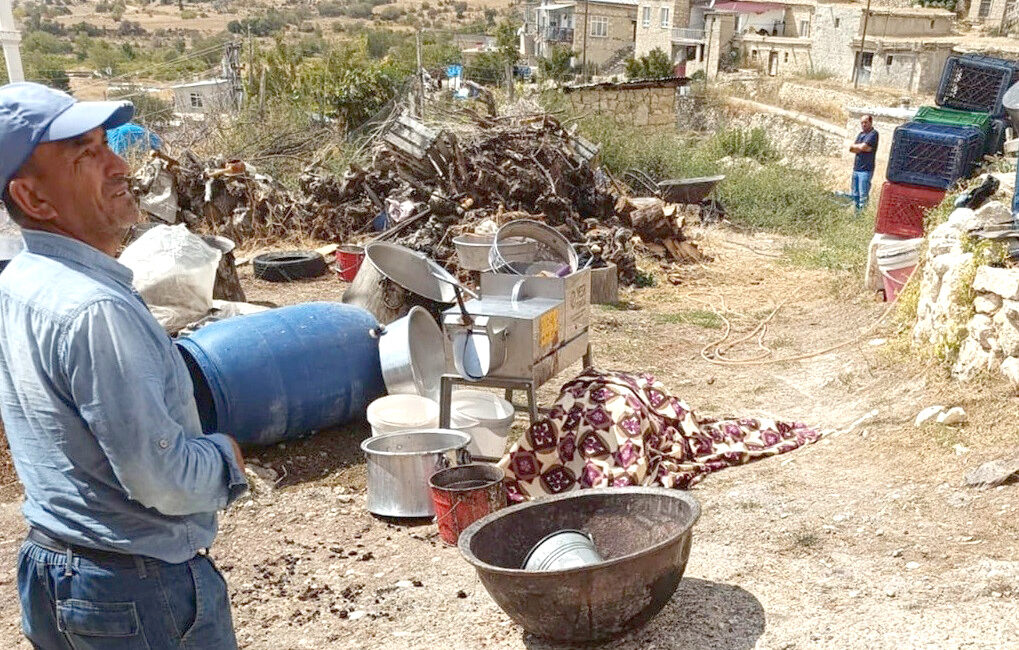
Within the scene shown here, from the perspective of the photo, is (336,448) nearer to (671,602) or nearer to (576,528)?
(576,528)

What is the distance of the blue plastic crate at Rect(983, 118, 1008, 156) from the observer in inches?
329

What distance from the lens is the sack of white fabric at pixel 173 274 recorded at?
21.4 ft

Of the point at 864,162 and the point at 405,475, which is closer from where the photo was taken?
the point at 405,475

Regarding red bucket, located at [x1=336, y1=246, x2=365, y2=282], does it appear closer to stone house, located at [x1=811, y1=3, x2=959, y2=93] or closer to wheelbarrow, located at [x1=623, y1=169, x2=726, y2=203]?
wheelbarrow, located at [x1=623, y1=169, x2=726, y2=203]

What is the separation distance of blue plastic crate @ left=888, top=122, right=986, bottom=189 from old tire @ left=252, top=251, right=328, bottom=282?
18.8 ft

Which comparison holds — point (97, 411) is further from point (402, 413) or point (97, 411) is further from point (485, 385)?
point (402, 413)

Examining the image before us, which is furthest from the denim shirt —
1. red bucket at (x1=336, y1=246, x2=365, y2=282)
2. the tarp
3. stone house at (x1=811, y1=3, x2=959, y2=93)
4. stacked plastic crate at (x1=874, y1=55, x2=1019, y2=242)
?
stone house at (x1=811, y1=3, x2=959, y2=93)

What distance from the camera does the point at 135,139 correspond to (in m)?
12.5

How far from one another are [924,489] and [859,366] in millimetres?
2250

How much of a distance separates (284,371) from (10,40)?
7.25 meters

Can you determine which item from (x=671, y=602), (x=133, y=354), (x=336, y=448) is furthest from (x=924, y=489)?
(x=133, y=354)

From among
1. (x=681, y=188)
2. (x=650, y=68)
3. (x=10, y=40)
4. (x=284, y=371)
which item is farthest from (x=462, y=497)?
(x=650, y=68)

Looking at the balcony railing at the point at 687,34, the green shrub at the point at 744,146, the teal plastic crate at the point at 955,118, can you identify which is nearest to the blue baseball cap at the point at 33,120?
the teal plastic crate at the point at 955,118

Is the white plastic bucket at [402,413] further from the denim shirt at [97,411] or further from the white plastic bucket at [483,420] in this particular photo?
the denim shirt at [97,411]
